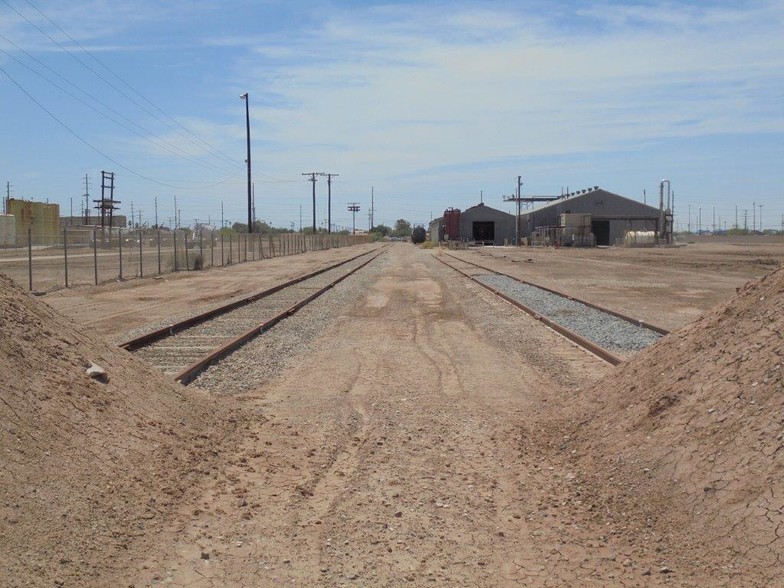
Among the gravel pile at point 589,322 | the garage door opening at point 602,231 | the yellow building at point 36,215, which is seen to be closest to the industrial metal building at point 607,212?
the garage door opening at point 602,231

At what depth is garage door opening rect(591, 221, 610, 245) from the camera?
119 meters

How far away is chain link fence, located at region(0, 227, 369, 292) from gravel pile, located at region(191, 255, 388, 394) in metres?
10.00

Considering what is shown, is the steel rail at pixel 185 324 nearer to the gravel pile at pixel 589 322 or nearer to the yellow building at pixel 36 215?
the gravel pile at pixel 589 322

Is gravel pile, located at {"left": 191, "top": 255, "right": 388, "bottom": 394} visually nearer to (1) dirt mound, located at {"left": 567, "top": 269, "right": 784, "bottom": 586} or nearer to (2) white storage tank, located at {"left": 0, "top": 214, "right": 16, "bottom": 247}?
(1) dirt mound, located at {"left": 567, "top": 269, "right": 784, "bottom": 586}

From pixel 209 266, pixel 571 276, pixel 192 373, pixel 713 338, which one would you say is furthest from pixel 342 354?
pixel 209 266

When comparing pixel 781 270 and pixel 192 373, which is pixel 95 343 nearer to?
pixel 192 373

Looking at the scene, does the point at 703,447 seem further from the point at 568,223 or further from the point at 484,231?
the point at 484,231

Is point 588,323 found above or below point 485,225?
below

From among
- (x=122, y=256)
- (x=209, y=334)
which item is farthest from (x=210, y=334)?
(x=122, y=256)

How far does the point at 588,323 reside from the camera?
1958 centimetres

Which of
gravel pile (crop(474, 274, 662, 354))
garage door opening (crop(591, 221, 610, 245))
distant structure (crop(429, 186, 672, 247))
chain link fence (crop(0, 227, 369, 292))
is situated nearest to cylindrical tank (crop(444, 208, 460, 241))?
distant structure (crop(429, 186, 672, 247))

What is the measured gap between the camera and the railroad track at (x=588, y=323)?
616 inches

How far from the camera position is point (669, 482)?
21.7 feet

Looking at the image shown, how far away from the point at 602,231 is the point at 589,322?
340ft
